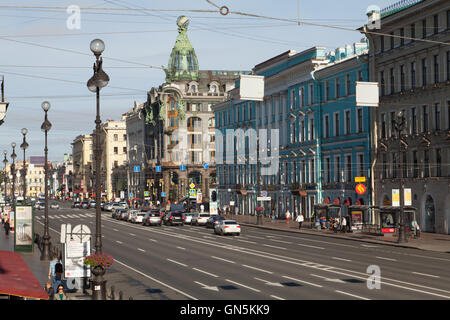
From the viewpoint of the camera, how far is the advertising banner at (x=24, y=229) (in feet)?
140

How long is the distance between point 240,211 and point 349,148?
3450cm

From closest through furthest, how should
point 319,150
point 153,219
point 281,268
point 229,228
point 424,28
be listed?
point 281,268
point 424,28
point 229,228
point 319,150
point 153,219

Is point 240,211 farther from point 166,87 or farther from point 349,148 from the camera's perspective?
point 166,87

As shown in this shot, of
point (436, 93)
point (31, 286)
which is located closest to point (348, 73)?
point (436, 93)

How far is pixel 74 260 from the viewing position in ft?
85.9

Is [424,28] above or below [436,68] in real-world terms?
above

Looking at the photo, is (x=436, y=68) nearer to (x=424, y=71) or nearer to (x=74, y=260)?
(x=424, y=71)

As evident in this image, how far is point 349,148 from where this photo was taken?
7012 cm

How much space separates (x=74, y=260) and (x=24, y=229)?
1773 centimetres

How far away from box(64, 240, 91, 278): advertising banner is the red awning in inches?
350

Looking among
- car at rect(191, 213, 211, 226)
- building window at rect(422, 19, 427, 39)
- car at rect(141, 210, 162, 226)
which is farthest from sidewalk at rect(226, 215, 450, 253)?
car at rect(141, 210, 162, 226)

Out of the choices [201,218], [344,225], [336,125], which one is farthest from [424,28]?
[201,218]

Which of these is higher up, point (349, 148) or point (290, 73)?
point (290, 73)

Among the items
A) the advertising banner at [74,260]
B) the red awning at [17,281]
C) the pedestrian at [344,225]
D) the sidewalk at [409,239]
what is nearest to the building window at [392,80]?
the pedestrian at [344,225]
